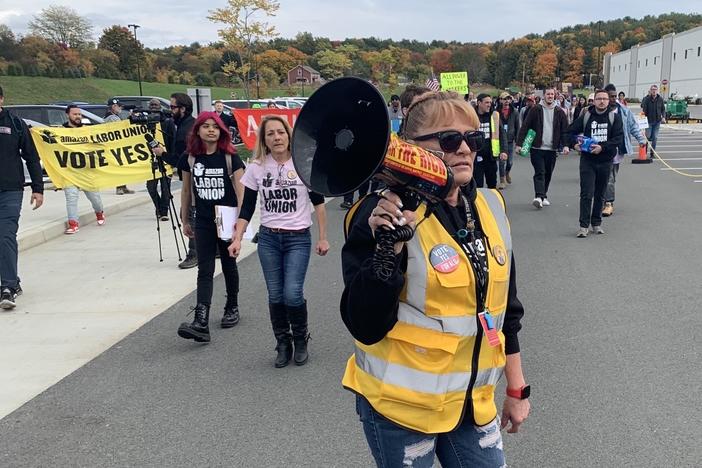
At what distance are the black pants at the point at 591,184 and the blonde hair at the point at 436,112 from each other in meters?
6.86

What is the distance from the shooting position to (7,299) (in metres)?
5.90

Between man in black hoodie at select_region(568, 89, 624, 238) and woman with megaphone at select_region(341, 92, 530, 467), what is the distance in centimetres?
675

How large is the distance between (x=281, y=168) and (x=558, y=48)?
122 meters

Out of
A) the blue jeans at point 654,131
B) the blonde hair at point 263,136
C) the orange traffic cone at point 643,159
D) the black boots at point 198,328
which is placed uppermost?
the blonde hair at point 263,136

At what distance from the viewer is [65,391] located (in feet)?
13.5

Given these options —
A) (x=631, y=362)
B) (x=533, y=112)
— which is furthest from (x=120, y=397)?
(x=533, y=112)

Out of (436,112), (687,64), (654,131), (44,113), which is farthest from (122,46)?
(436,112)

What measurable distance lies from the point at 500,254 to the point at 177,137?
6.46 meters

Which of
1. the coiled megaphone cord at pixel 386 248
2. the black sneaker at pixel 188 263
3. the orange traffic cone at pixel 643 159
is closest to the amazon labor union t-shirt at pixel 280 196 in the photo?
the coiled megaphone cord at pixel 386 248

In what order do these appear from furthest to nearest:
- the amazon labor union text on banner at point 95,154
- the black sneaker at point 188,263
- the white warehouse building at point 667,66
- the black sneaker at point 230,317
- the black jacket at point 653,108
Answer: the white warehouse building at point 667,66 < the black jacket at point 653,108 < the amazon labor union text on banner at point 95,154 < the black sneaker at point 188,263 < the black sneaker at point 230,317

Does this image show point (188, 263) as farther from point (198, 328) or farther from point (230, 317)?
point (198, 328)

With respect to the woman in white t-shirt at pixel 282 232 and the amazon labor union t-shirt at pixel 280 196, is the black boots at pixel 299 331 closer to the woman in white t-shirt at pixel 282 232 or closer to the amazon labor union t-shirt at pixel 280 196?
the woman in white t-shirt at pixel 282 232

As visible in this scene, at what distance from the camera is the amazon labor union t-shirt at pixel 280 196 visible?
441 centimetres

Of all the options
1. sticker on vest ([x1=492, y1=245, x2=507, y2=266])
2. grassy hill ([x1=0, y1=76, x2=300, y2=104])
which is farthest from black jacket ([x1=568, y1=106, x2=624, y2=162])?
grassy hill ([x1=0, y1=76, x2=300, y2=104])
